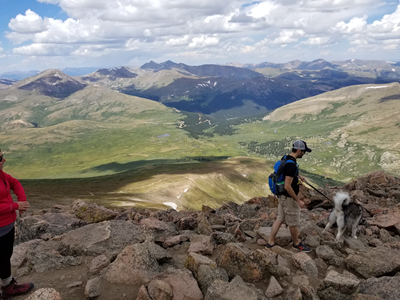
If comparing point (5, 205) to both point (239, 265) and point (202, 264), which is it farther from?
point (239, 265)

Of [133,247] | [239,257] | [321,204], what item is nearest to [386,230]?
[321,204]

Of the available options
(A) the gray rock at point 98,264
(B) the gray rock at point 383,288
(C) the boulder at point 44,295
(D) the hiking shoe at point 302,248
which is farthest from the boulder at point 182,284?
(D) the hiking shoe at point 302,248

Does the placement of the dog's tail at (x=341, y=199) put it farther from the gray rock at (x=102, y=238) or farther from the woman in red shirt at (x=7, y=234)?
the woman in red shirt at (x=7, y=234)

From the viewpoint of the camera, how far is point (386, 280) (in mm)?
10055

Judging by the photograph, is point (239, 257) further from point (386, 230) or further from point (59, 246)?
point (386, 230)

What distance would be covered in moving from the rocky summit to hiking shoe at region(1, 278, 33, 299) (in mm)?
324

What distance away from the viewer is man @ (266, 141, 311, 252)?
42.5ft

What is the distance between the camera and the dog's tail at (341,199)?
15.4m

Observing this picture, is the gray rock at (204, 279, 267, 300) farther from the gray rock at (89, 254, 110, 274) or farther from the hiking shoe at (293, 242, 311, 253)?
the hiking shoe at (293, 242, 311, 253)

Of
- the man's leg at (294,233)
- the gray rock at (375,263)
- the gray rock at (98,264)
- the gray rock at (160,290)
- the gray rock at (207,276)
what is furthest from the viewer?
the man's leg at (294,233)

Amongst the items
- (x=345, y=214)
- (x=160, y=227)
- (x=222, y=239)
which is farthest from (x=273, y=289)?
(x=160, y=227)

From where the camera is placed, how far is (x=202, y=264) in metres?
10.8

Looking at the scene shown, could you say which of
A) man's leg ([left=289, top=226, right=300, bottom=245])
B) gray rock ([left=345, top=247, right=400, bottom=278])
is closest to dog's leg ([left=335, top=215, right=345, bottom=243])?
gray rock ([left=345, top=247, right=400, bottom=278])

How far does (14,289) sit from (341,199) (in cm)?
1581
